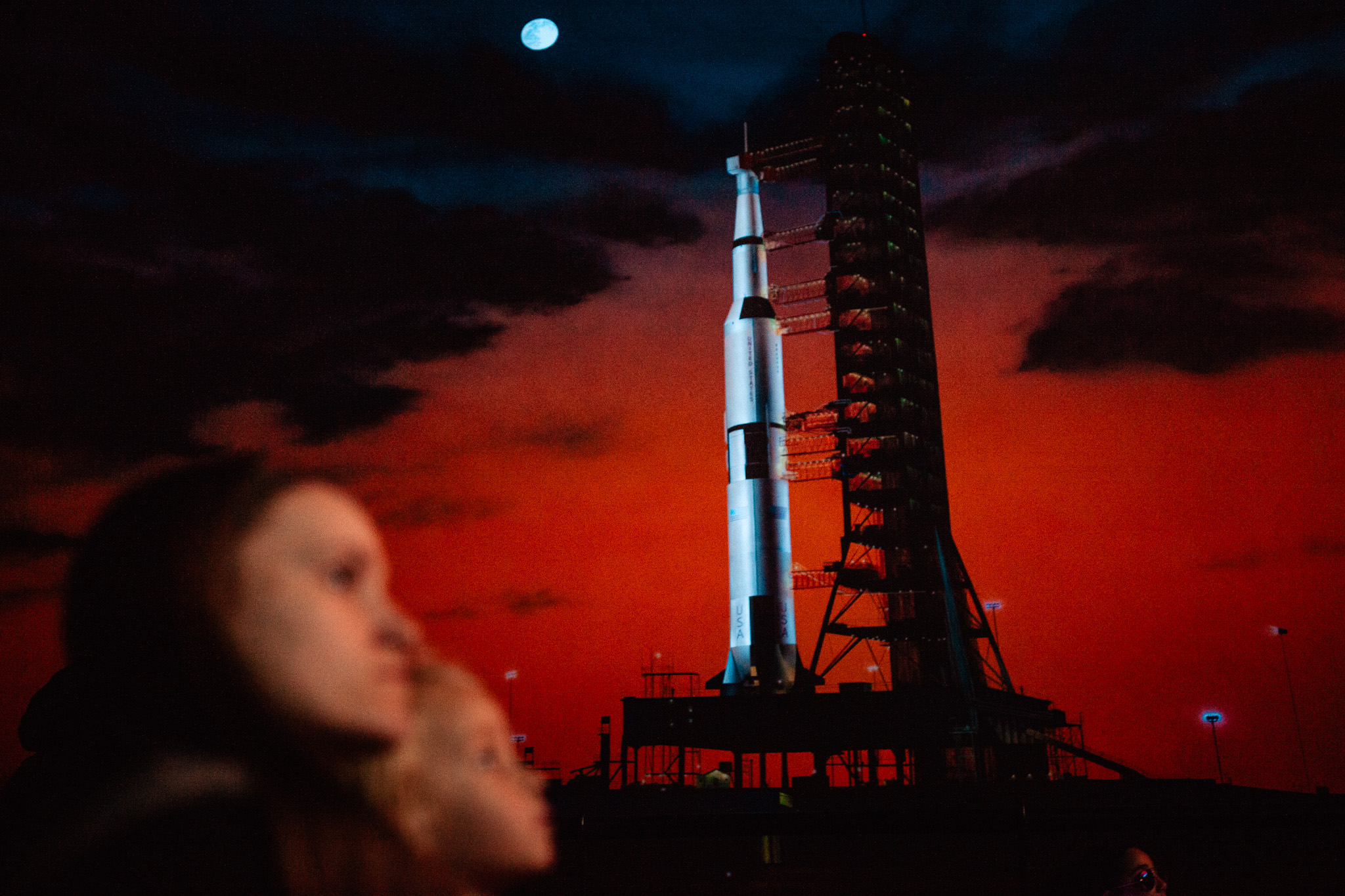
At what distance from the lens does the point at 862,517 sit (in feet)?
140

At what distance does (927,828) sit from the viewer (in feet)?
11.7

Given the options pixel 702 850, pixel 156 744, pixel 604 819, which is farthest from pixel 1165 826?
pixel 702 850

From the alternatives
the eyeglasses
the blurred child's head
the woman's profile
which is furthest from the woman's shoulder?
the eyeglasses

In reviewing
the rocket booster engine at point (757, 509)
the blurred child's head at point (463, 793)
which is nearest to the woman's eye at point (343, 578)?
the blurred child's head at point (463, 793)

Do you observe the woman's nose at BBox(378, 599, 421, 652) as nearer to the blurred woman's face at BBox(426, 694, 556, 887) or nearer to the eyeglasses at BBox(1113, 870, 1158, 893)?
the blurred woman's face at BBox(426, 694, 556, 887)

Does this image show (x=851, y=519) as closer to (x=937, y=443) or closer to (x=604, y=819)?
(x=937, y=443)

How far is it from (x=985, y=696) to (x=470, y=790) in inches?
1699

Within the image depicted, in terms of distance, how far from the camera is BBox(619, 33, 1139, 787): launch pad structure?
38.2m

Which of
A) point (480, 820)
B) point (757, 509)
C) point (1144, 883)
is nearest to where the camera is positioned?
point (480, 820)

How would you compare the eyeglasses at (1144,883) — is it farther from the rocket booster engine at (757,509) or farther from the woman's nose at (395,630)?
the rocket booster engine at (757,509)

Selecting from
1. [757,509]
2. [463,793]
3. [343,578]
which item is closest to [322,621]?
[343,578]

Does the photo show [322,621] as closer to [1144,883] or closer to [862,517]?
[1144,883]

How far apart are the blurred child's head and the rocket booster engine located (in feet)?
124

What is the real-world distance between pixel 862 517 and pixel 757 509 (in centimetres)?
644
